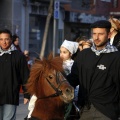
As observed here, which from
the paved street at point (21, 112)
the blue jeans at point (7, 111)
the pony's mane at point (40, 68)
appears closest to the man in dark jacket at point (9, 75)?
the blue jeans at point (7, 111)

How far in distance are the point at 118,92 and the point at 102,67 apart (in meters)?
0.33

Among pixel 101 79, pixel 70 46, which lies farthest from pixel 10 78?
pixel 101 79

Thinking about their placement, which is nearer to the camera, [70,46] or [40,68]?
[40,68]

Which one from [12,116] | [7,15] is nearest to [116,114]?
[12,116]

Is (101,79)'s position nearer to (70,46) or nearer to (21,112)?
(70,46)

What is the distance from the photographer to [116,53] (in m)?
5.80

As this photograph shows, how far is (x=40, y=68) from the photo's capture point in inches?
219

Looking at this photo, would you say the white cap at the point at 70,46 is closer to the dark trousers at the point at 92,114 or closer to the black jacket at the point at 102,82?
the black jacket at the point at 102,82

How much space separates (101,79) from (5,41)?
2442mm

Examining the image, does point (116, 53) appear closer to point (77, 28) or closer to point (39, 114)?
point (39, 114)

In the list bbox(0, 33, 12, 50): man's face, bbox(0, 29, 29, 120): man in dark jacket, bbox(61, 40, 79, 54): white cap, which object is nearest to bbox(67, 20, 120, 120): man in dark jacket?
bbox(61, 40, 79, 54): white cap

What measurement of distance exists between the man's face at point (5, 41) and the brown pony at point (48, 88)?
217cm

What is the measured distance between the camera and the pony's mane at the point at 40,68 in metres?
5.55

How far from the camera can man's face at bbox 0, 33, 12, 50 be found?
25.3 feet
